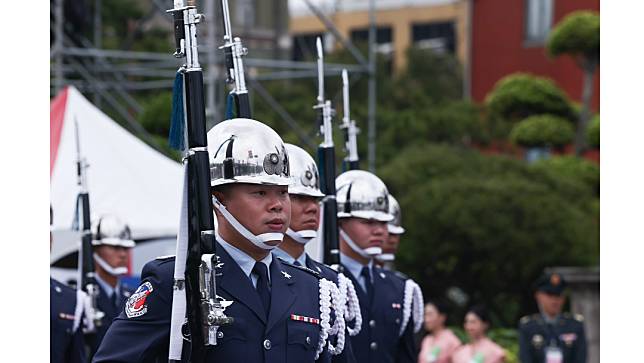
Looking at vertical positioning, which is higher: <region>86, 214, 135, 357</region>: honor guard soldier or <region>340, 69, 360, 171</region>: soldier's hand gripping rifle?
<region>340, 69, 360, 171</region>: soldier's hand gripping rifle

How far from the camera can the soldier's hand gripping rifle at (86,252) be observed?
8094 millimetres

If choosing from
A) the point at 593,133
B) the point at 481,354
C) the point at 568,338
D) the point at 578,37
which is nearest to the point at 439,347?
the point at 481,354

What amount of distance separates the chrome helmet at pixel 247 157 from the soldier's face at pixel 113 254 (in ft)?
15.4

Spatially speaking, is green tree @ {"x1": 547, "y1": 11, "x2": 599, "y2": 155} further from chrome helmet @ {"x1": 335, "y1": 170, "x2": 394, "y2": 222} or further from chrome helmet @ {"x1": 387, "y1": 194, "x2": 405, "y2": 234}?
chrome helmet @ {"x1": 335, "y1": 170, "x2": 394, "y2": 222}

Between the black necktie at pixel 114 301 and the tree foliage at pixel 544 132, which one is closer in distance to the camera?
the black necktie at pixel 114 301

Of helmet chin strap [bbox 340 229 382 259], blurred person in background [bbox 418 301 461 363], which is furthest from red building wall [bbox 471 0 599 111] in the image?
helmet chin strap [bbox 340 229 382 259]

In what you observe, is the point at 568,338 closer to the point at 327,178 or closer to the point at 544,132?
the point at 327,178

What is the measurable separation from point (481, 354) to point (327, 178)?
158 inches

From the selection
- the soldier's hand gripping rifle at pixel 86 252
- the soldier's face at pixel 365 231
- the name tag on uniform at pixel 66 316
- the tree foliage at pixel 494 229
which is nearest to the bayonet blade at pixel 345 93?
the soldier's face at pixel 365 231

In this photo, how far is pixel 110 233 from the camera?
9633 millimetres

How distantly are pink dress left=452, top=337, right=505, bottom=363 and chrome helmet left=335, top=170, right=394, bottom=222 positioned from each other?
10.6ft

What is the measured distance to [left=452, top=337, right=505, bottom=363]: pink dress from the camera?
36.3 feet

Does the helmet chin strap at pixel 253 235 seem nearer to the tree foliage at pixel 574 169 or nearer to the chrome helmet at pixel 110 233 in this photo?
the chrome helmet at pixel 110 233
